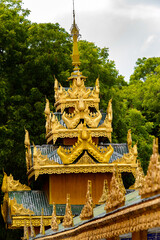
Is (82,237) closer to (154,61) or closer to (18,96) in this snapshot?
(18,96)

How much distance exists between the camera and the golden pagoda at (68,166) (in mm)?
19391

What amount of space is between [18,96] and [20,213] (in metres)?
11.3

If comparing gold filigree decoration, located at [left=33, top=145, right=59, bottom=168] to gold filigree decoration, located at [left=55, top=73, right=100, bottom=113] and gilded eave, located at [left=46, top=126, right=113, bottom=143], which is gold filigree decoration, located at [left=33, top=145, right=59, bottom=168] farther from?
gold filigree decoration, located at [left=55, top=73, right=100, bottom=113]

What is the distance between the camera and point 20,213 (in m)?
19.1

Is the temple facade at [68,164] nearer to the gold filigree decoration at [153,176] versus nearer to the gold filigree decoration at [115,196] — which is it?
the gold filigree decoration at [115,196]

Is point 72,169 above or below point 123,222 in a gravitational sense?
above

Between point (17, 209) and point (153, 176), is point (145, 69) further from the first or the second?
point (153, 176)

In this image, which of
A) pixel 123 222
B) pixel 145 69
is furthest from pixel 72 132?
pixel 145 69

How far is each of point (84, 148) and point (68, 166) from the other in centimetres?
72

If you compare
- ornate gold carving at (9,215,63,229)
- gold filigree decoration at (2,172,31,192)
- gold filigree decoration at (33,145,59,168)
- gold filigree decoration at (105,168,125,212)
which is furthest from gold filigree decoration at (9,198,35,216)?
gold filigree decoration at (105,168,125,212)

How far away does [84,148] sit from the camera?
19.5 m

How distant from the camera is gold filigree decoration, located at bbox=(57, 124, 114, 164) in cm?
1934

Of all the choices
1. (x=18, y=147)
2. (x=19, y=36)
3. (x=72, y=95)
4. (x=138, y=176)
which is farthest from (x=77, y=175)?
(x=19, y=36)

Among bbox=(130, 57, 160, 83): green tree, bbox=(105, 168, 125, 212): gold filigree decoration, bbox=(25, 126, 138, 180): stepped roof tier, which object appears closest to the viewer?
bbox=(105, 168, 125, 212): gold filigree decoration
